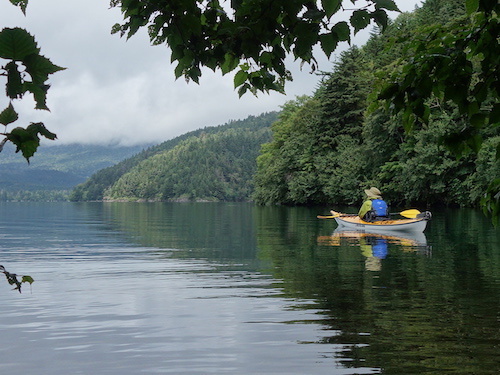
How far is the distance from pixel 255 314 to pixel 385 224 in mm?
18719

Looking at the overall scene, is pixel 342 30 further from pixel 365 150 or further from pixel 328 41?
pixel 365 150

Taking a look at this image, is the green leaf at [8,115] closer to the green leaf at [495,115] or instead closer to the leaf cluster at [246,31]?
the leaf cluster at [246,31]

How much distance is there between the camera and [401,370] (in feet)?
19.6

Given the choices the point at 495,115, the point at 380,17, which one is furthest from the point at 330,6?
the point at 495,115

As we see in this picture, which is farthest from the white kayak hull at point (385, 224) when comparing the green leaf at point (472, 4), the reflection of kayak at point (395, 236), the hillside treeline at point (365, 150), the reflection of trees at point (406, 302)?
the green leaf at point (472, 4)

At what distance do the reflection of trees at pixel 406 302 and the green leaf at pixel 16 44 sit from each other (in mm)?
5174

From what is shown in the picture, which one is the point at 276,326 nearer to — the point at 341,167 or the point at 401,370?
the point at 401,370

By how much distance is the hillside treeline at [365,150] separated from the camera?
4806 cm

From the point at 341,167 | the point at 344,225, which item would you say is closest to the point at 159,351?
the point at 344,225

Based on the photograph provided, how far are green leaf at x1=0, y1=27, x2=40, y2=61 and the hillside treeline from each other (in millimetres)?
40389

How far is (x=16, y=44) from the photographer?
1.54 m

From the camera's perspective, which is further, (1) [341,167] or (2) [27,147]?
(1) [341,167]

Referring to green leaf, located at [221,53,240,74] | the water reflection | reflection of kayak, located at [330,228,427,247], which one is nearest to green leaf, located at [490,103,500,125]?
green leaf, located at [221,53,240,74]

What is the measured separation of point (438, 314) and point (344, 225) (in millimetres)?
21341
